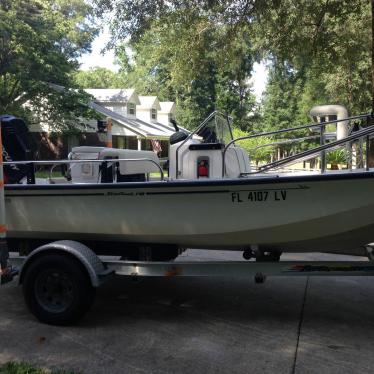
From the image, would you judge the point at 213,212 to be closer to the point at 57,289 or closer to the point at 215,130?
the point at 57,289

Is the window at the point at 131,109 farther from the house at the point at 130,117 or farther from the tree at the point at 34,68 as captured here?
the tree at the point at 34,68

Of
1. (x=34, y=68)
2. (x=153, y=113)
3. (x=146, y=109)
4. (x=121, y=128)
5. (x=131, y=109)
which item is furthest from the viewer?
(x=153, y=113)

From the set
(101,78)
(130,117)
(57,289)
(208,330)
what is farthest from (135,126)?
(101,78)

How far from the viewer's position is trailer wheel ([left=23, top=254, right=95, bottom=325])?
4.61 m

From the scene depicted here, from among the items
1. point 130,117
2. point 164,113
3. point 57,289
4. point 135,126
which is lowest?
point 57,289

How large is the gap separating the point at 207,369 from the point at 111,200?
186 cm

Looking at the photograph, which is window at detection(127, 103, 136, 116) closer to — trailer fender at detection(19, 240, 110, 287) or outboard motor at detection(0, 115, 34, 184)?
outboard motor at detection(0, 115, 34, 184)

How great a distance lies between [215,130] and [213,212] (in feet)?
5.95

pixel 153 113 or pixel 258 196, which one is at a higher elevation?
pixel 153 113

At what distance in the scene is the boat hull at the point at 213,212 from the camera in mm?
4340

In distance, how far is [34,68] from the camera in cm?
2250

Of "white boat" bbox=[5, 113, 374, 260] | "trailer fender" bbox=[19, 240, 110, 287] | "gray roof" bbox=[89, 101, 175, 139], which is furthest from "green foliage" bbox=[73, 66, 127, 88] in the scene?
"trailer fender" bbox=[19, 240, 110, 287]

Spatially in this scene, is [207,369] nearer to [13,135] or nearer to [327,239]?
[327,239]

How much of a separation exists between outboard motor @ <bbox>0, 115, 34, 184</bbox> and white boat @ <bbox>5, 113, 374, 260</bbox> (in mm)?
364
